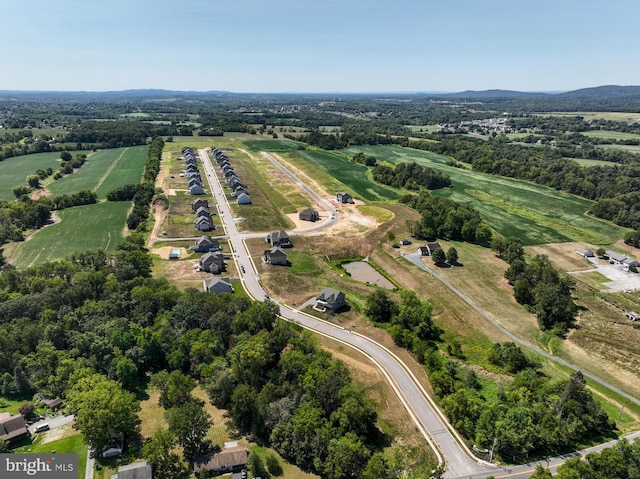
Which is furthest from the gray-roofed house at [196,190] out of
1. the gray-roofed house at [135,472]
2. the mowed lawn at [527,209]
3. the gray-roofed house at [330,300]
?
the gray-roofed house at [135,472]

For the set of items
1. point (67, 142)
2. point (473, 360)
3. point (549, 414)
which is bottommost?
point (473, 360)

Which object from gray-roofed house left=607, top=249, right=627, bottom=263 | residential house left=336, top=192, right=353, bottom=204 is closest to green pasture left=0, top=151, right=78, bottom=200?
residential house left=336, top=192, right=353, bottom=204

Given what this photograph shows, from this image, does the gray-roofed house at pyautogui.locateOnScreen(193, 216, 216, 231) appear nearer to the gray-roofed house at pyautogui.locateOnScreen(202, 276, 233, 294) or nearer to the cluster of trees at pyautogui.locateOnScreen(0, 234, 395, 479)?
the gray-roofed house at pyautogui.locateOnScreen(202, 276, 233, 294)

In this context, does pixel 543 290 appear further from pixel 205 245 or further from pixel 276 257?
pixel 205 245

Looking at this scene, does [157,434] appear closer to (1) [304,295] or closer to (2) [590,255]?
(1) [304,295]

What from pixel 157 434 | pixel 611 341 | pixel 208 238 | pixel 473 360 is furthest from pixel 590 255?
pixel 157 434

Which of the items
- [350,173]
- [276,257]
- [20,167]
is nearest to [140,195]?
[276,257]

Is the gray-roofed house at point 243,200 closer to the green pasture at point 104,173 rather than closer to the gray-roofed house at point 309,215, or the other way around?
A: the gray-roofed house at point 309,215
